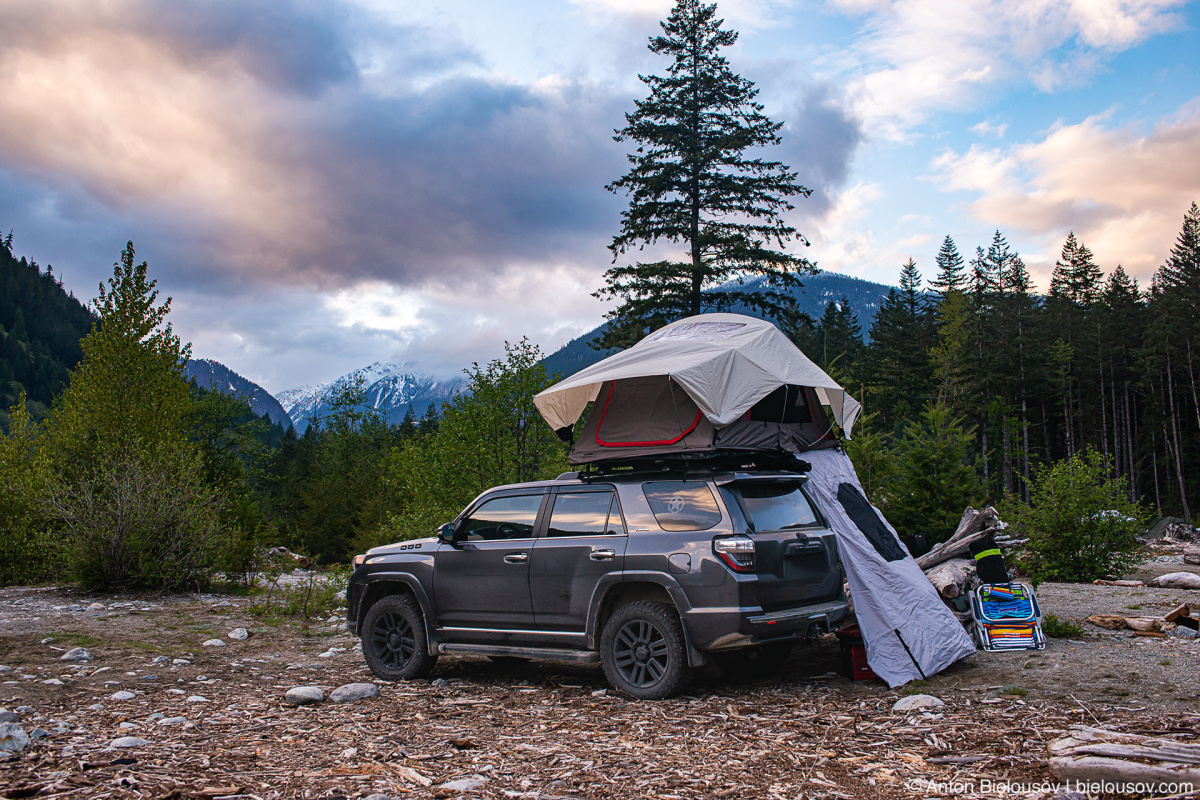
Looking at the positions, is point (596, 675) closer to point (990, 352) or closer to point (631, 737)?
point (631, 737)

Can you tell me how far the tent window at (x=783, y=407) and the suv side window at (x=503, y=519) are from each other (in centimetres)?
229

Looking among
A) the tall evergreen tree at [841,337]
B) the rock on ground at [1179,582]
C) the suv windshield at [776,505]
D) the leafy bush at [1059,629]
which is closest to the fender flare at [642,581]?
the suv windshield at [776,505]

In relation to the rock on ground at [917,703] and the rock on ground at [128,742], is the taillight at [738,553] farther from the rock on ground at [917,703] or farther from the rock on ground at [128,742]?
the rock on ground at [128,742]

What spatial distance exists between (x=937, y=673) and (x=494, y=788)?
4.19 m

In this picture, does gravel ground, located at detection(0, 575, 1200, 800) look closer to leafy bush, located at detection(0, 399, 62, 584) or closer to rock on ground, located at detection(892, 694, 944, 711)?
rock on ground, located at detection(892, 694, 944, 711)

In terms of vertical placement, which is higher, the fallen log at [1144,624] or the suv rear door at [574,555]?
the suv rear door at [574,555]

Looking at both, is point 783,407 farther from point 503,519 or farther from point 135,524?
point 135,524

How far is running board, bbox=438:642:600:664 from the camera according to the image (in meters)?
6.55

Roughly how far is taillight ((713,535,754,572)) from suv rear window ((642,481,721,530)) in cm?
25

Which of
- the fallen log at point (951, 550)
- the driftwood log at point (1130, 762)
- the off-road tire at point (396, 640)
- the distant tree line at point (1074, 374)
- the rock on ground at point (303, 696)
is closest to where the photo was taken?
the driftwood log at point (1130, 762)

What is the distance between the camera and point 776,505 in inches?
258

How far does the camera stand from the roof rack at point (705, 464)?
667cm

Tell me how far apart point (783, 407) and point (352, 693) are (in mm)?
4930

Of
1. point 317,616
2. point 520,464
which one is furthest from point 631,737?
point 520,464
